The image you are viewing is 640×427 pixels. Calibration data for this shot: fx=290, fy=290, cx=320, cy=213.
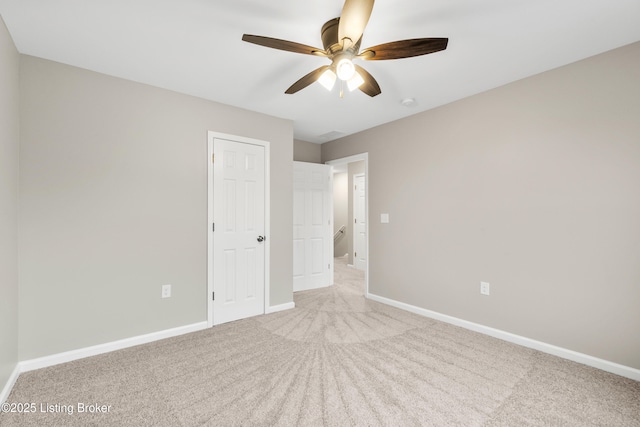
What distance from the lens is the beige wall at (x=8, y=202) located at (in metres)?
1.85

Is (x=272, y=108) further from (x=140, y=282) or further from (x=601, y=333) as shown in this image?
(x=601, y=333)

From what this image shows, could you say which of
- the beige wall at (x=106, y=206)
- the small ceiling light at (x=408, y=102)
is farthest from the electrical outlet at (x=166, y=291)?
the small ceiling light at (x=408, y=102)

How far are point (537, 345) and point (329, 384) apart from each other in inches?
76.2

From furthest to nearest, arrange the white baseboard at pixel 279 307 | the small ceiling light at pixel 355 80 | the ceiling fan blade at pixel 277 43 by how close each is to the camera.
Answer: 1. the white baseboard at pixel 279 307
2. the small ceiling light at pixel 355 80
3. the ceiling fan blade at pixel 277 43

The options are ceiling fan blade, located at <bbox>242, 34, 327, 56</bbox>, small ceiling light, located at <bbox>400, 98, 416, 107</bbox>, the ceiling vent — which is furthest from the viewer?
the ceiling vent

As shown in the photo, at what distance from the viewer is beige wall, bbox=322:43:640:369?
7.17ft

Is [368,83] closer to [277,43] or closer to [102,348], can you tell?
[277,43]

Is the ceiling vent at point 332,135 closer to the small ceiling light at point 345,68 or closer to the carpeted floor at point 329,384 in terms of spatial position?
the small ceiling light at point 345,68

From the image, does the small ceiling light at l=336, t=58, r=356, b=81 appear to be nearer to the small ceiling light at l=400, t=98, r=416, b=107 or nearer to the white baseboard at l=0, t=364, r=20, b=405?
the small ceiling light at l=400, t=98, r=416, b=107

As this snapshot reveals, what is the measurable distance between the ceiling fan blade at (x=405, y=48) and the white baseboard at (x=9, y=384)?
3.08 meters

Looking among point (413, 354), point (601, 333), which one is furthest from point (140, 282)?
point (601, 333)

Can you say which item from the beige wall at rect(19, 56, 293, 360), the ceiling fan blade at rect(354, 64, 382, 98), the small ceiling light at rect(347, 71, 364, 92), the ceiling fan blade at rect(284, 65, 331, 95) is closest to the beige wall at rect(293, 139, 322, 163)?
the beige wall at rect(19, 56, 293, 360)

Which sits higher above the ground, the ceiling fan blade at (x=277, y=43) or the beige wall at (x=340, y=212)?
the ceiling fan blade at (x=277, y=43)

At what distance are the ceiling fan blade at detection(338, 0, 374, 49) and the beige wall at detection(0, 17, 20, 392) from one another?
2.16 meters
